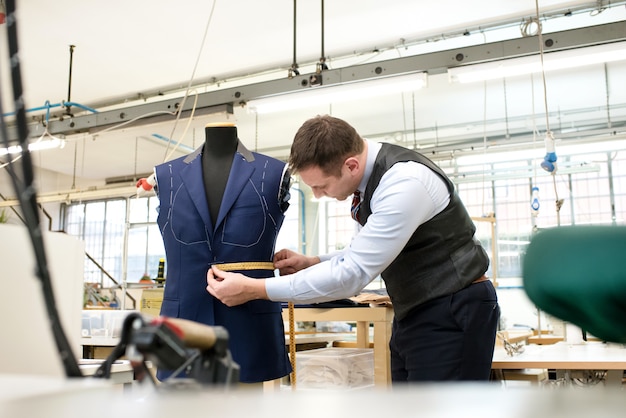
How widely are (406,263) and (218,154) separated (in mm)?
755

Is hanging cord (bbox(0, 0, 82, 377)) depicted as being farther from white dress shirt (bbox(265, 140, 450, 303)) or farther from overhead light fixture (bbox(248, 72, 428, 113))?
overhead light fixture (bbox(248, 72, 428, 113))

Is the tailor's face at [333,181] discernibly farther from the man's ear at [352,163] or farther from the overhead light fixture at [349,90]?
the overhead light fixture at [349,90]

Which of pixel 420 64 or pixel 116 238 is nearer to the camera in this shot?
pixel 420 64

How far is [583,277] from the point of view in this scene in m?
0.44

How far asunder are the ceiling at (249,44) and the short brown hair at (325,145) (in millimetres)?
2490

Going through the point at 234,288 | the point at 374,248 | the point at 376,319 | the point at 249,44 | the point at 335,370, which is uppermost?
the point at 249,44

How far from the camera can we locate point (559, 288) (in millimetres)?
451

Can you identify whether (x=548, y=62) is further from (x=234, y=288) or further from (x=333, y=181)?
(x=234, y=288)

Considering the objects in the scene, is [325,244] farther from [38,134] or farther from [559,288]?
[559,288]

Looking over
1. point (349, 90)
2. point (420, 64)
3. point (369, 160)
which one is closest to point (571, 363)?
point (369, 160)

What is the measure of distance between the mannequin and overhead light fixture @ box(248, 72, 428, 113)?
316 cm

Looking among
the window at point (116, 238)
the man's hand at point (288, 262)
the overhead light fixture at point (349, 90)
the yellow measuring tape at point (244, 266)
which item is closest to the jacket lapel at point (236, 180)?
the yellow measuring tape at point (244, 266)

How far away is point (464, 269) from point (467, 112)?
7732 mm

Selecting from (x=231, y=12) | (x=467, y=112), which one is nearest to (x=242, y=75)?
(x=231, y=12)
